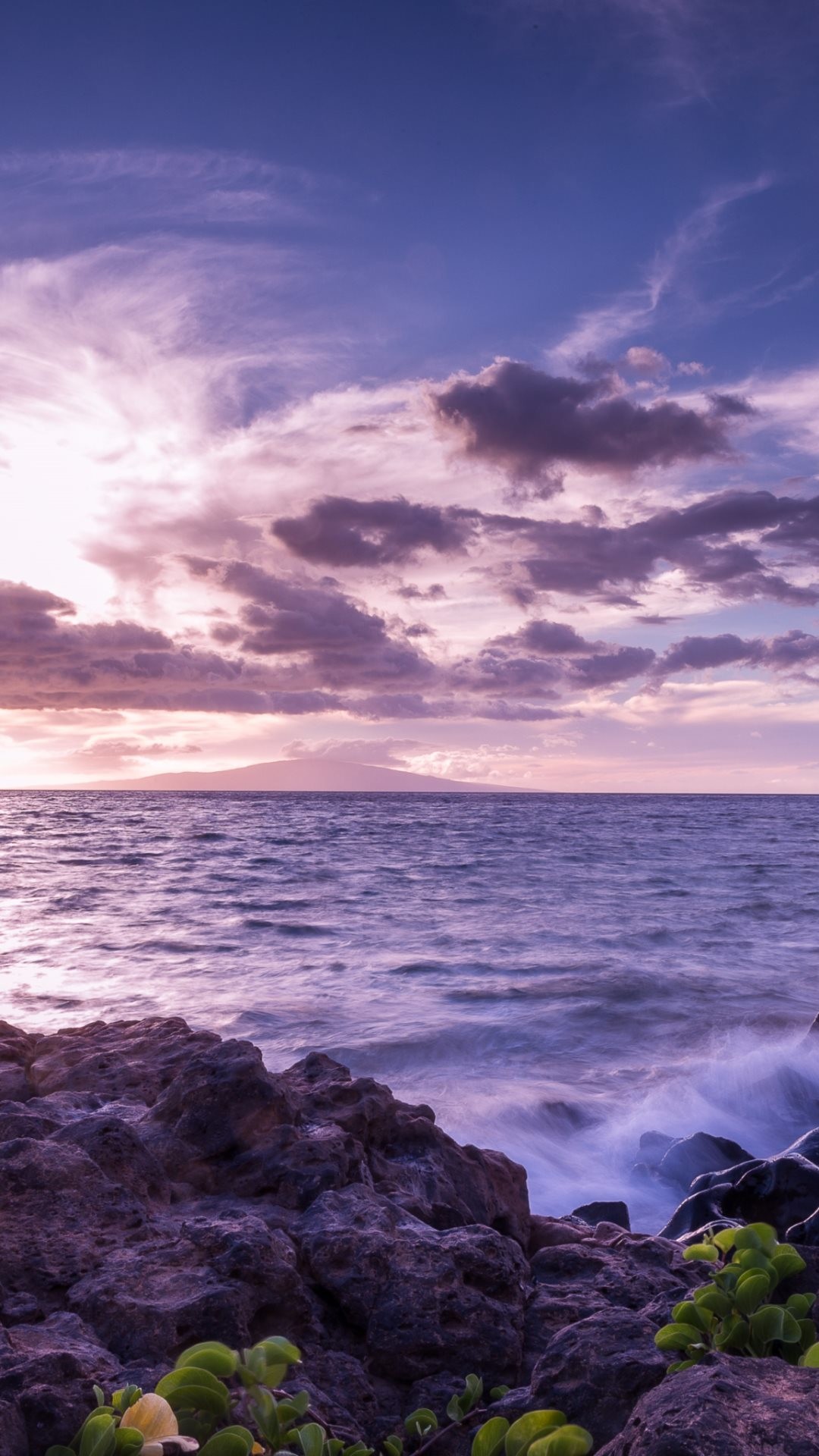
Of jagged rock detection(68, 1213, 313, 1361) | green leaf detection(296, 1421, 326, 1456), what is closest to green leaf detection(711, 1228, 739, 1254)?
green leaf detection(296, 1421, 326, 1456)

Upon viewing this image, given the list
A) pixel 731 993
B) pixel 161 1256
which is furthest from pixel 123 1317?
pixel 731 993

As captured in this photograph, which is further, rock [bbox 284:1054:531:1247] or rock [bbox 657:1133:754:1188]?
rock [bbox 657:1133:754:1188]

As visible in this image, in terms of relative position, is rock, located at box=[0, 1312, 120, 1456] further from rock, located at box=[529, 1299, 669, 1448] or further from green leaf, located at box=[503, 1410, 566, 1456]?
rock, located at box=[529, 1299, 669, 1448]

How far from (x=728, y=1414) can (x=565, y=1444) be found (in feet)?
0.82

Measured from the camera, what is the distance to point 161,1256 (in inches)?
110

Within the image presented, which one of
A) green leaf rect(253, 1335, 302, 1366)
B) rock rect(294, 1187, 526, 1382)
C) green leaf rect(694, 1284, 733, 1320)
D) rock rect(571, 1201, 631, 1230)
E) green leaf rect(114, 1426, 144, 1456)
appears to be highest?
green leaf rect(253, 1335, 302, 1366)

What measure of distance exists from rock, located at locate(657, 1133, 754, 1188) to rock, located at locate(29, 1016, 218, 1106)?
413 centimetres

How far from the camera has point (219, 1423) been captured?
1679 millimetres

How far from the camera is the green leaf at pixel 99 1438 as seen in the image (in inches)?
51.6

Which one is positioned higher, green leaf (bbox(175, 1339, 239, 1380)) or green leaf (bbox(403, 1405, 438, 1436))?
green leaf (bbox(175, 1339, 239, 1380))

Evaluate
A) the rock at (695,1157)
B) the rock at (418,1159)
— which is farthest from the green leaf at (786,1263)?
the rock at (695,1157)

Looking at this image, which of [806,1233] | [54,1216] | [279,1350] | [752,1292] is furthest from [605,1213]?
[279,1350]

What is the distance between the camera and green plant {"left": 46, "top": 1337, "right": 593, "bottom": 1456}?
1.32 m

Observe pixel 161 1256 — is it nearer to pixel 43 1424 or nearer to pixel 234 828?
pixel 43 1424
